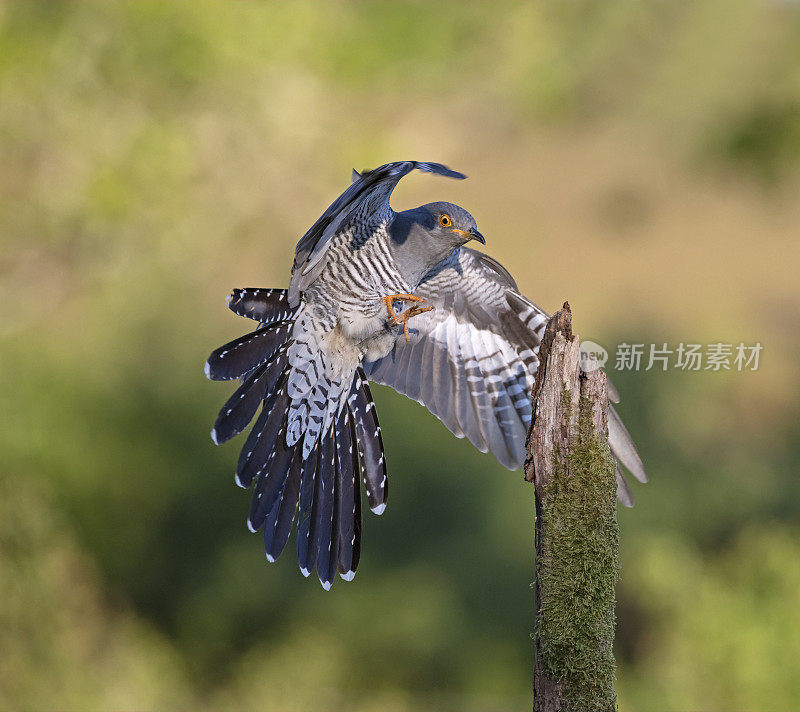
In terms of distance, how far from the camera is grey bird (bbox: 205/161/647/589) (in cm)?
174

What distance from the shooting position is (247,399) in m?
1.74

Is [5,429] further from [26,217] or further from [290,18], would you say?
[290,18]

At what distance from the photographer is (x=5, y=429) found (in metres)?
4.34

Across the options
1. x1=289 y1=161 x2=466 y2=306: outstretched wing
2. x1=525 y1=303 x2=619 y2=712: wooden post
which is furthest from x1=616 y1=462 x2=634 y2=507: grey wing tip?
x1=289 y1=161 x2=466 y2=306: outstretched wing

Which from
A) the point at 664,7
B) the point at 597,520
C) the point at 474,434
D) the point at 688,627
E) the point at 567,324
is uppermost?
the point at 664,7

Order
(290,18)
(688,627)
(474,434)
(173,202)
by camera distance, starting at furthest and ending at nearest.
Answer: (290,18) < (173,202) < (688,627) < (474,434)

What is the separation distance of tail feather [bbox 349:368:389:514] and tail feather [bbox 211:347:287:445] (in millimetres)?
214

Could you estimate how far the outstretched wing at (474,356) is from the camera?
1.98 metres

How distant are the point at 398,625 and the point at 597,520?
320cm

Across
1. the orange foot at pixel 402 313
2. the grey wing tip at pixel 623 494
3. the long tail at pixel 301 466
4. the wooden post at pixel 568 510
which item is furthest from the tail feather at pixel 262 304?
the grey wing tip at pixel 623 494

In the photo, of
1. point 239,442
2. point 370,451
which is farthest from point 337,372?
point 239,442

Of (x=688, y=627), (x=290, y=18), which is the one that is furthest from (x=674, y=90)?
(x=688, y=627)

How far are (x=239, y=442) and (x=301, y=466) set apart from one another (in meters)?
2.43

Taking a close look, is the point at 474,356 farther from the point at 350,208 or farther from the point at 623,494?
the point at 350,208
